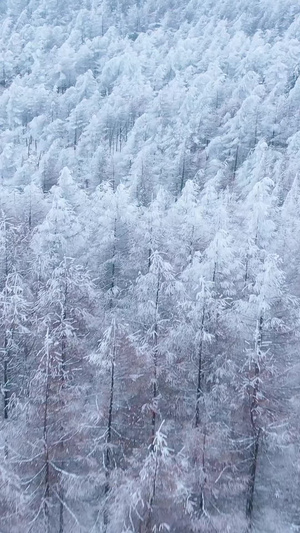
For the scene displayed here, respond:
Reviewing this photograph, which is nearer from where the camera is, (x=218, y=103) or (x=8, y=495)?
(x=8, y=495)

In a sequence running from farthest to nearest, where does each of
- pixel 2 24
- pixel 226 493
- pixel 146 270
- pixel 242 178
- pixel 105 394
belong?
pixel 2 24, pixel 242 178, pixel 146 270, pixel 105 394, pixel 226 493

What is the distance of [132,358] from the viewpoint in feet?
74.8

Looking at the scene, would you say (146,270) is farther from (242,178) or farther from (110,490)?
(242,178)

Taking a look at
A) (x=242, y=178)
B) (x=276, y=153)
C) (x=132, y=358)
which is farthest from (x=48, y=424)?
(x=276, y=153)

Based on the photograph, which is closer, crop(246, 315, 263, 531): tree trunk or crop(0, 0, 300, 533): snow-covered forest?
crop(246, 315, 263, 531): tree trunk

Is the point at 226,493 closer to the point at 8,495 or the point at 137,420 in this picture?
the point at 137,420

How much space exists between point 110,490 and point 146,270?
12895 mm

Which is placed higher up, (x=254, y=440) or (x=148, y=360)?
(x=148, y=360)

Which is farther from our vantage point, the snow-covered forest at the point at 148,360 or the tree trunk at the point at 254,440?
the snow-covered forest at the point at 148,360

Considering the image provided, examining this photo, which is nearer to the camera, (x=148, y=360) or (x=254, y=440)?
(x=254, y=440)

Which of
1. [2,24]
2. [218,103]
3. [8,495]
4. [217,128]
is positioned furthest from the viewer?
[2,24]

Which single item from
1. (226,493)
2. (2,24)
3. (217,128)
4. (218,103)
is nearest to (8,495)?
(226,493)

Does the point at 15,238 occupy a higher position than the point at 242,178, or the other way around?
the point at 15,238

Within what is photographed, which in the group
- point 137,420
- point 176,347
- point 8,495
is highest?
point 176,347
